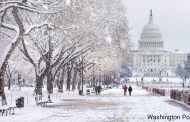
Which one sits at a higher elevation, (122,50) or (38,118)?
(122,50)

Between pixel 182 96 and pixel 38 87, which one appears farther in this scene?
pixel 38 87

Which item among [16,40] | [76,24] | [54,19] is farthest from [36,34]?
[16,40]

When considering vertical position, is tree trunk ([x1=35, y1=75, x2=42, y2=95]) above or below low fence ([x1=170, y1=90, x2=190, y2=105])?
above

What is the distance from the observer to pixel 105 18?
163 ft

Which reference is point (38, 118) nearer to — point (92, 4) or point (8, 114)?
point (8, 114)

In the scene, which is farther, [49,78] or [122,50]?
[122,50]

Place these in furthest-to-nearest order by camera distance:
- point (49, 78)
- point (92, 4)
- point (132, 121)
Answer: point (49, 78) < point (92, 4) < point (132, 121)

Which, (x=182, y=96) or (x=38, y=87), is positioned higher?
(x=38, y=87)

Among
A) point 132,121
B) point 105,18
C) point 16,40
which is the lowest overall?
point 132,121

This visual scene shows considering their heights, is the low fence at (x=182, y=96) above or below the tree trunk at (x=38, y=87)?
below

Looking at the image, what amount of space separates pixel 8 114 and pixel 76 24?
57.2 feet

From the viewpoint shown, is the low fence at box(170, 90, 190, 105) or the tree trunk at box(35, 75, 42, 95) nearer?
the low fence at box(170, 90, 190, 105)

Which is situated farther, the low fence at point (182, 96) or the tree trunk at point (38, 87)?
the tree trunk at point (38, 87)

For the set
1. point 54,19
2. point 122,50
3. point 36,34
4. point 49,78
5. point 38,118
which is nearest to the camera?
point 38,118
